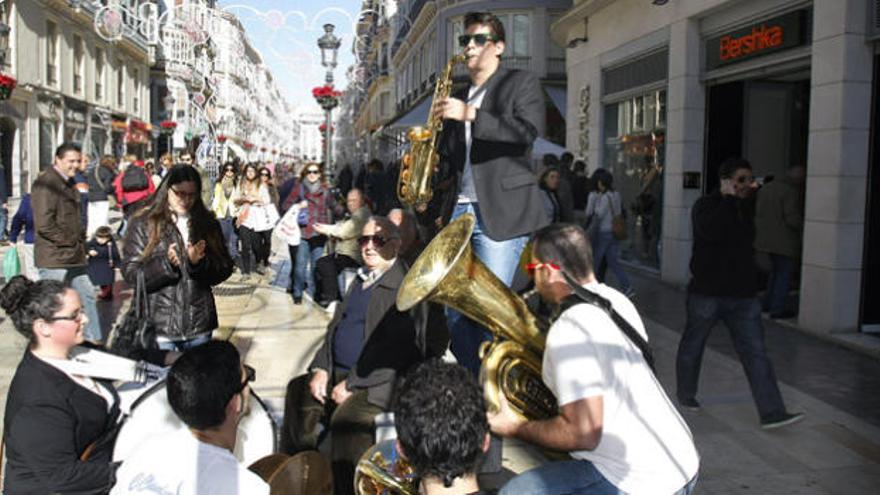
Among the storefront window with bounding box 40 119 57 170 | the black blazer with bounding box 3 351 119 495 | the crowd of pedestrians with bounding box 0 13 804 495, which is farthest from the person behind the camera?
the storefront window with bounding box 40 119 57 170

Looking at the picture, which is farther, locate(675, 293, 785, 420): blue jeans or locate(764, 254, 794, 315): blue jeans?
locate(764, 254, 794, 315): blue jeans

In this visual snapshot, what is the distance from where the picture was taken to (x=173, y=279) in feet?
14.7

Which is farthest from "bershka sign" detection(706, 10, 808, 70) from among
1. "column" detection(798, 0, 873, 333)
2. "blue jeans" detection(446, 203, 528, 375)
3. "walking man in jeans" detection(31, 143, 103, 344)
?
"walking man in jeans" detection(31, 143, 103, 344)

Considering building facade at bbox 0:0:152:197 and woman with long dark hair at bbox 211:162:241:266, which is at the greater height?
building facade at bbox 0:0:152:197

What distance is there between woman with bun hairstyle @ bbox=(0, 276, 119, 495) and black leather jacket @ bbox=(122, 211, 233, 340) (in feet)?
3.03

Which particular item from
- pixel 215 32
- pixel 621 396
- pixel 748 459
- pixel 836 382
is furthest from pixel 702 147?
pixel 215 32

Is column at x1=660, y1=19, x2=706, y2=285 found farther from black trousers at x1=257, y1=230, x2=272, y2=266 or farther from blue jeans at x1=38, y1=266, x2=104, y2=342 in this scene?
blue jeans at x1=38, y1=266, x2=104, y2=342

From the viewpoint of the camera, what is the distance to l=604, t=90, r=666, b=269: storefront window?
11.9m

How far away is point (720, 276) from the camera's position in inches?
215

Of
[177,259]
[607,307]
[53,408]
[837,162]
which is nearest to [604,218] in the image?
[837,162]

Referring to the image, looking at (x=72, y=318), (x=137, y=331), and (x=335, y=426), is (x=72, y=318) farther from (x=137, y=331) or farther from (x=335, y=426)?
(x=335, y=426)

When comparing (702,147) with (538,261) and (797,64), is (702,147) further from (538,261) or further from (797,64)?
(538,261)

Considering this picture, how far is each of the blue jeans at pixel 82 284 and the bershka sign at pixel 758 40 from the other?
7456 mm

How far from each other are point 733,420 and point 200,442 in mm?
4004
